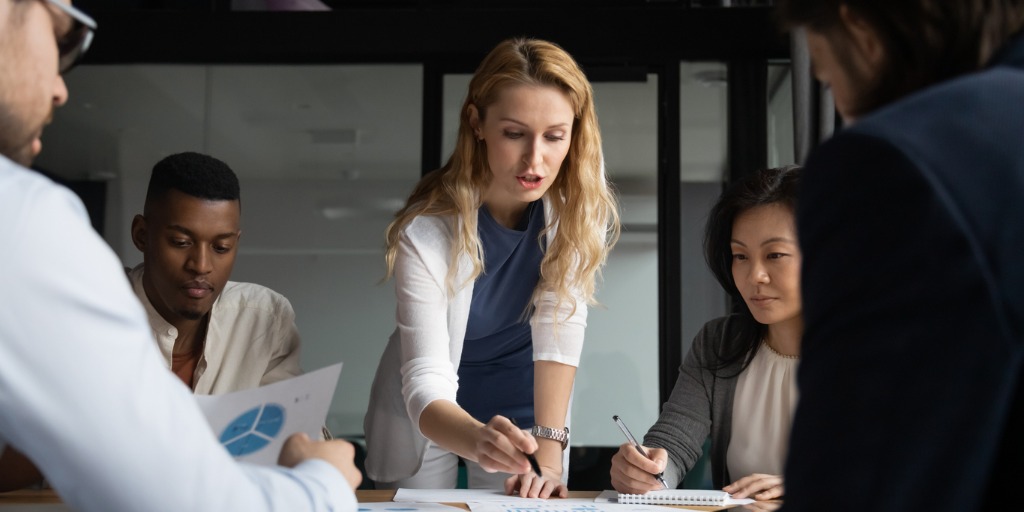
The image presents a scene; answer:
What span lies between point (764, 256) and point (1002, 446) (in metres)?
1.38

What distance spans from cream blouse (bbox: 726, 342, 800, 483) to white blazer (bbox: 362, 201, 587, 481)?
0.34 meters

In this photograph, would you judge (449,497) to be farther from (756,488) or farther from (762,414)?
(762,414)

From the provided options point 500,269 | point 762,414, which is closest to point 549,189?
point 500,269

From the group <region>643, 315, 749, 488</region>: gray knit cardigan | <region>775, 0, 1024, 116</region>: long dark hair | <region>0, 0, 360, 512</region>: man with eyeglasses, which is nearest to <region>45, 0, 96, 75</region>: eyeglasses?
<region>0, 0, 360, 512</region>: man with eyeglasses

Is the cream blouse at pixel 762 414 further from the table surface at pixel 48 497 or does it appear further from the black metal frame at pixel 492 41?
the black metal frame at pixel 492 41

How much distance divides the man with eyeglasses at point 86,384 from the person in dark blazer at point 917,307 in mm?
447

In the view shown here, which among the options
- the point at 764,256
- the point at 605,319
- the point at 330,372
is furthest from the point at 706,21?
the point at 330,372

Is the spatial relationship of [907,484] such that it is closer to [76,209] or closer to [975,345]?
[975,345]

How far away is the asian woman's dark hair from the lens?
6.49ft

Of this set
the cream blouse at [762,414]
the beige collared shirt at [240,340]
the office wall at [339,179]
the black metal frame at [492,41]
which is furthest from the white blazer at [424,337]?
the office wall at [339,179]

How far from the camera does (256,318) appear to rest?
6.77ft

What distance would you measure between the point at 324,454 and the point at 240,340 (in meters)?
1.10

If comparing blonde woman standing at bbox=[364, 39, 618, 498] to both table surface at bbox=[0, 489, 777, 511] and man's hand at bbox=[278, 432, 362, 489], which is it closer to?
table surface at bbox=[0, 489, 777, 511]

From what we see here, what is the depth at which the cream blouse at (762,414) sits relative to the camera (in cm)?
185
